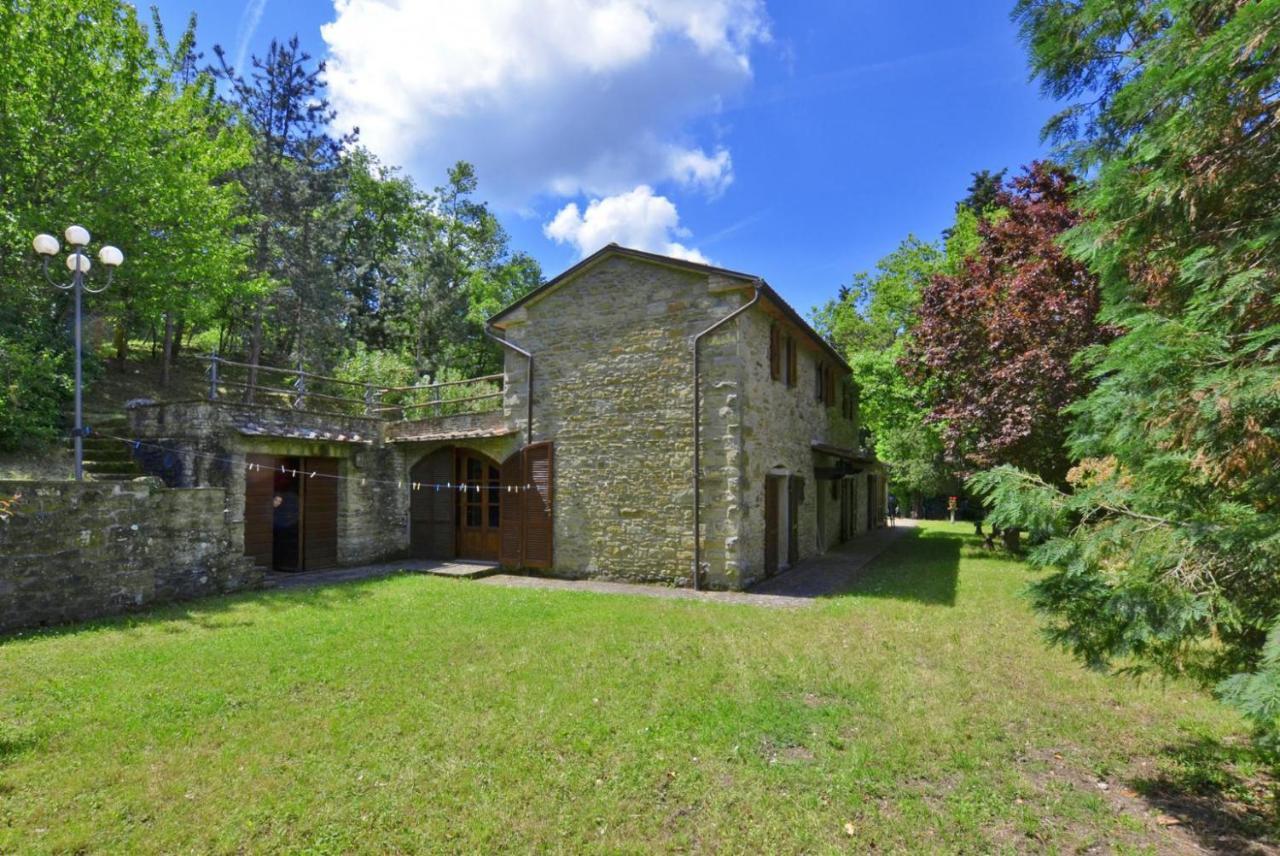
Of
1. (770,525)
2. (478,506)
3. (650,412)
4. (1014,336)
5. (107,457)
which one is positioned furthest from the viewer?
(478,506)

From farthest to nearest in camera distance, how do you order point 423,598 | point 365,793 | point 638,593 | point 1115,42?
point 638,593, point 423,598, point 1115,42, point 365,793

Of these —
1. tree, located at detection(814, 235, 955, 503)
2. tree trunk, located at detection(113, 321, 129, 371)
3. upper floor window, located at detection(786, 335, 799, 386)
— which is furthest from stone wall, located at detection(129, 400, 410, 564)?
tree, located at detection(814, 235, 955, 503)

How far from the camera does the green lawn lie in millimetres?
3469

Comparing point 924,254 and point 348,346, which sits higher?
point 924,254

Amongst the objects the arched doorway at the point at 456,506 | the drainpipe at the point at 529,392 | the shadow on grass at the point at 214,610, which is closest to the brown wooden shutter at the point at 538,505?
the drainpipe at the point at 529,392

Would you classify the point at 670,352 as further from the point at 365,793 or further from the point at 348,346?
the point at 348,346

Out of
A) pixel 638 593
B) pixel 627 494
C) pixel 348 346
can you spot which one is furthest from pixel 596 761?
pixel 348 346

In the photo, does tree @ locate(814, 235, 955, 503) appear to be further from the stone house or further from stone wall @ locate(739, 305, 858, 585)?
the stone house

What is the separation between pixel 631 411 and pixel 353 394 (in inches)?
623

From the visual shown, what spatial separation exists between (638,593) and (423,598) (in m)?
3.66

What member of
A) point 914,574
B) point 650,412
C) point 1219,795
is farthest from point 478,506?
point 1219,795

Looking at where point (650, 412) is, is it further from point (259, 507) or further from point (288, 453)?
point (259, 507)

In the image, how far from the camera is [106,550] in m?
8.46

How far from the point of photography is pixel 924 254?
26672 mm
